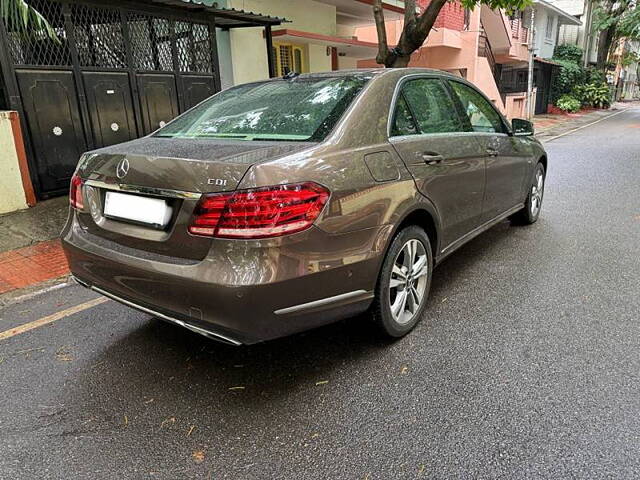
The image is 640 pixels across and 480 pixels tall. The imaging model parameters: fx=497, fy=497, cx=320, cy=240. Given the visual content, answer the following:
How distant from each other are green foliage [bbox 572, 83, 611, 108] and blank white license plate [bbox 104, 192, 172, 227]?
32.2 meters

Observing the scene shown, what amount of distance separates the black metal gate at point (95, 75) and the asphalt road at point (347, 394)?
3.12m

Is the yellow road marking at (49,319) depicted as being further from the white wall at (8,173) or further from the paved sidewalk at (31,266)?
the white wall at (8,173)

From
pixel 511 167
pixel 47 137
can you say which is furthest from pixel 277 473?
pixel 47 137

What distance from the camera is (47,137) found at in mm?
6320

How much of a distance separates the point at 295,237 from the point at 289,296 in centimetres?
29

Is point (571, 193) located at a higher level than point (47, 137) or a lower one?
lower

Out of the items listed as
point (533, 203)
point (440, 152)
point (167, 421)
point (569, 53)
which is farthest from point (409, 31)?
point (569, 53)

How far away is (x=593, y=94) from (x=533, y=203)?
28.8 meters

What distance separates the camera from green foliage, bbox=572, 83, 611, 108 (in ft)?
96.4

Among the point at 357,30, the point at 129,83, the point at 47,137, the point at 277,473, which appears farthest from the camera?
the point at 357,30

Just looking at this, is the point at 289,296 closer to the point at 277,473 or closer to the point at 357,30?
the point at 277,473

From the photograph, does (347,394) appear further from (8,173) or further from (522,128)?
(8,173)

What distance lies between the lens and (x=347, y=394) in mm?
2656

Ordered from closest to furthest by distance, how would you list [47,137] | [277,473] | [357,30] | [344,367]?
[277,473]
[344,367]
[47,137]
[357,30]
